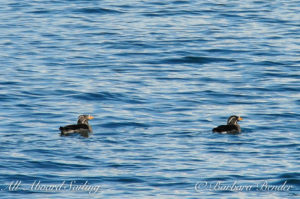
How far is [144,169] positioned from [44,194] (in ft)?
9.05

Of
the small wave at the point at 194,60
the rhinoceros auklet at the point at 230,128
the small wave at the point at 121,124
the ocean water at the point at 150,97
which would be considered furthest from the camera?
the small wave at the point at 194,60

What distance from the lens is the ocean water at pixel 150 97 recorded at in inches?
750

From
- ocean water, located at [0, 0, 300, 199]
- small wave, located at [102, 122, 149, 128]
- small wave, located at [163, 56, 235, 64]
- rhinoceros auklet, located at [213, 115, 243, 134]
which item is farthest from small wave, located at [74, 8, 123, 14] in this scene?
rhinoceros auklet, located at [213, 115, 243, 134]

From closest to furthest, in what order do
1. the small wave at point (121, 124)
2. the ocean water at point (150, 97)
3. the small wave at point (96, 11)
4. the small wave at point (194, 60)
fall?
the ocean water at point (150, 97)
the small wave at point (121, 124)
the small wave at point (194, 60)
the small wave at point (96, 11)

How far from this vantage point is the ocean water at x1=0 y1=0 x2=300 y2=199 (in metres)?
19.0

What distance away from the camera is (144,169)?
775 inches

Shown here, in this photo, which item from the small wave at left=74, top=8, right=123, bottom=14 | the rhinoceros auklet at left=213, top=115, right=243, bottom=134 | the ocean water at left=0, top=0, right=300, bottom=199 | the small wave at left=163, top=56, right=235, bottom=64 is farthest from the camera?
the small wave at left=74, top=8, right=123, bottom=14

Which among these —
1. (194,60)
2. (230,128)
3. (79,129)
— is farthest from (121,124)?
(194,60)

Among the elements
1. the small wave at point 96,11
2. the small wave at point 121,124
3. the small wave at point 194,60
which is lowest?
the small wave at point 121,124

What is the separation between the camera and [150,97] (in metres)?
27.9

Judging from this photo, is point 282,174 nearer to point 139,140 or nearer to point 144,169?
point 144,169

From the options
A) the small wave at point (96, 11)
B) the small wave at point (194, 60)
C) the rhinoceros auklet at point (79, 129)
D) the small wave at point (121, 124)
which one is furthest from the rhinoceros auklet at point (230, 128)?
the small wave at point (96, 11)

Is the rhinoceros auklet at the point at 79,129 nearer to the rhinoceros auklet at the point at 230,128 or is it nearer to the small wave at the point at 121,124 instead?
the small wave at the point at 121,124

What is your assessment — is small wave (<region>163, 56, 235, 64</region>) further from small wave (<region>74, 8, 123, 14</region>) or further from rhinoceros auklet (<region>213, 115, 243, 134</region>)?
small wave (<region>74, 8, 123, 14</region>)
